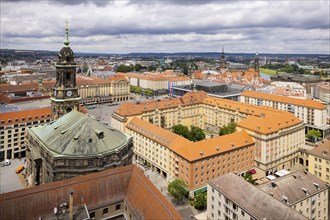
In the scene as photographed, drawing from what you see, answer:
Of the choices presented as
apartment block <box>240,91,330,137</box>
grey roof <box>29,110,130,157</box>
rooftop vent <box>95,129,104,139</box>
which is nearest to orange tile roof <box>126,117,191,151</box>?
grey roof <box>29,110,130,157</box>

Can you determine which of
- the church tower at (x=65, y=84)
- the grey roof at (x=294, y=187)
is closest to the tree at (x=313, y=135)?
the grey roof at (x=294, y=187)

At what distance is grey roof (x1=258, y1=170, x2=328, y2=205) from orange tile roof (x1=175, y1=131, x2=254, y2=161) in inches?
770

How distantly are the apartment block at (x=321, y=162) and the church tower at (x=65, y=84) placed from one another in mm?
64444

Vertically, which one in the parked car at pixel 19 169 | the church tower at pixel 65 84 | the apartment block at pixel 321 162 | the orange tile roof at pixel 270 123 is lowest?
the parked car at pixel 19 169

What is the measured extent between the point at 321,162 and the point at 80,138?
59590 millimetres

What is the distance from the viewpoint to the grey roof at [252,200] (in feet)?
131

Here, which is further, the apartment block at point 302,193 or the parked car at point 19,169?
the parked car at point 19,169

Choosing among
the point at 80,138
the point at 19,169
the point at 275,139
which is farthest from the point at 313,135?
the point at 19,169

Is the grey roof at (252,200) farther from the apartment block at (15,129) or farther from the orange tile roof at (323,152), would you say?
the apartment block at (15,129)

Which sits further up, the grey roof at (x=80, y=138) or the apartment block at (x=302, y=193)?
the grey roof at (x=80, y=138)

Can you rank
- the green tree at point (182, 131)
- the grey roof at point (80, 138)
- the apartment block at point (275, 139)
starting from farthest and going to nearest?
the green tree at point (182, 131) < the apartment block at point (275, 139) < the grey roof at point (80, 138)

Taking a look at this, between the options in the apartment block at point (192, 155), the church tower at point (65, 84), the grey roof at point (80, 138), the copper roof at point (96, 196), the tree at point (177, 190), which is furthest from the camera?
the church tower at point (65, 84)

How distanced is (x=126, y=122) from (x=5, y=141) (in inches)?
1533

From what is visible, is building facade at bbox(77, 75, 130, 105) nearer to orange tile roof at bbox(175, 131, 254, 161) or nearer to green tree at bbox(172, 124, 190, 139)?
green tree at bbox(172, 124, 190, 139)
